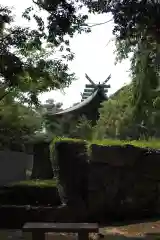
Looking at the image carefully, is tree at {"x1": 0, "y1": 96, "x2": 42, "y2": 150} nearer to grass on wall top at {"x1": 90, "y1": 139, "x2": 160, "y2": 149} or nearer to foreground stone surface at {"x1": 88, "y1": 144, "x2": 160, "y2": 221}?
grass on wall top at {"x1": 90, "y1": 139, "x2": 160, "y2": 149}

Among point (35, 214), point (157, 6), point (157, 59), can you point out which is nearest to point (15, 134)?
point (35, 214)

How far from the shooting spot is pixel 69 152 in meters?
11.8

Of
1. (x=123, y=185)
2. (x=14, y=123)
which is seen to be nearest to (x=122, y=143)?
(x=123, y=185)

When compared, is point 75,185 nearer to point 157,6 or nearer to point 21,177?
point 157,6

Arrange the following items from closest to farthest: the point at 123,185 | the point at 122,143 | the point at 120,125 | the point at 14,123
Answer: the point at 123,185 < the point at 122,143 < the point at 14,123 < the point at 120,125

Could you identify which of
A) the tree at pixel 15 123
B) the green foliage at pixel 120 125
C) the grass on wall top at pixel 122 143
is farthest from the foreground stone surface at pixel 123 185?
the green foliage at pixel 120 125

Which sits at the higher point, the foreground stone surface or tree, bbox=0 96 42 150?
tree, bbox=0 96 42 150

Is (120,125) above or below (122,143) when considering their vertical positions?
above

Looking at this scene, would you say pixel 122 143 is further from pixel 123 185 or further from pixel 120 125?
pixel 120 125

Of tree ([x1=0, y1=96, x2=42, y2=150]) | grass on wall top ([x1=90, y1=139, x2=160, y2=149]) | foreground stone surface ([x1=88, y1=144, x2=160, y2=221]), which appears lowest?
foreground stone surface ([x1=88, y1=144, x2=160, y2=221])

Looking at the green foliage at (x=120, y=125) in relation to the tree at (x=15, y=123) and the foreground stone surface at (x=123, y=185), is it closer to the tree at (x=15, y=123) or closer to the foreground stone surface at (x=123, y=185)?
the tree at (x=15, y=123)

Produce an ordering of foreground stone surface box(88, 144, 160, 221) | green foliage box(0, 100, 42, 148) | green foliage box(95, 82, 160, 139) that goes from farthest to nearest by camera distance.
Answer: green foliage box(95, 82, 160, 139), green foliage box(0, 100, 42, 148), foreground stone surface box(88, 144, 160, 221)

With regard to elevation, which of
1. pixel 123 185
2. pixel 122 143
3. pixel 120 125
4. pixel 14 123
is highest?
pixel 120 125

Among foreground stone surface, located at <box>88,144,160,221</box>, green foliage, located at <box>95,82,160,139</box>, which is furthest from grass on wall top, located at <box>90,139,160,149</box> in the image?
green foliage, located at <box>95,82,160,139</box>
